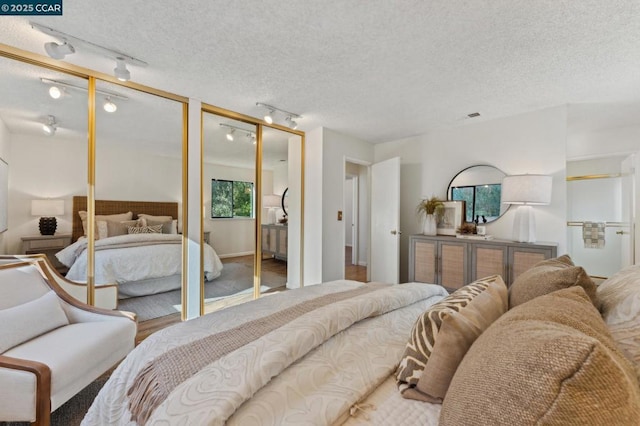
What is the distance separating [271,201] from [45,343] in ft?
8.69

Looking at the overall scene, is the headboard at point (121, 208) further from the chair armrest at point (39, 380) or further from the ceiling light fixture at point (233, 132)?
the chair armrest at point (39, 380)

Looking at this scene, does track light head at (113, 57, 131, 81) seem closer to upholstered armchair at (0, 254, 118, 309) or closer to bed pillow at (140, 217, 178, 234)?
bed pillow at (140, 217, 178, 234)

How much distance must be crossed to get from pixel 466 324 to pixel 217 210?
10.0 ft

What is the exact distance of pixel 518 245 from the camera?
10.1 ft

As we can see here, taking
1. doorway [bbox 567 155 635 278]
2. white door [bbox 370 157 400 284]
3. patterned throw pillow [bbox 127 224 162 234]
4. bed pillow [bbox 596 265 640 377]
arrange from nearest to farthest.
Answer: bed pillow [bbox 596 265 640 377] < patterned throw pillow [bbox 127 224 162 234] < doorway [bbox 567 155 635 278] < white door [bbox 370 157 400 284]

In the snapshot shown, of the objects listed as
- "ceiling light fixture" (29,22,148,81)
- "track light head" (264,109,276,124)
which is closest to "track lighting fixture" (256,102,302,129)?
"track light head" (264,109,276,124)

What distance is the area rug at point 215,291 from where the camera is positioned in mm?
2905

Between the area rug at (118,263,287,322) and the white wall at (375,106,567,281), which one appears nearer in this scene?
the area rug at (118,263,287,322)

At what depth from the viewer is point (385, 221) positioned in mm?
4418

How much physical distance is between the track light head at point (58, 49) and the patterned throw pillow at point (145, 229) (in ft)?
4.81

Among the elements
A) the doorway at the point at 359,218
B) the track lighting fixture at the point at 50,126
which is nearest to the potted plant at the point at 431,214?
the doorway at the point at 359,218

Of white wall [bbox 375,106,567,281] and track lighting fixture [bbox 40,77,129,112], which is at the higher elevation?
track lighting fixture [bbox 40,77,129,112]

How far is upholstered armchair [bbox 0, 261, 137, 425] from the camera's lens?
1366mm

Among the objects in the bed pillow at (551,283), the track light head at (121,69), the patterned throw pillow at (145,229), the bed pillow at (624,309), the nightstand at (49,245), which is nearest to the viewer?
the bed pillow at (624,309)
